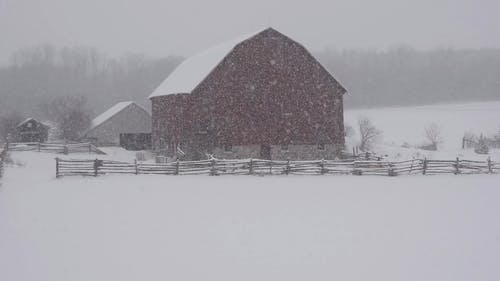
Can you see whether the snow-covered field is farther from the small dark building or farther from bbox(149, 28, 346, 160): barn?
the small dark building

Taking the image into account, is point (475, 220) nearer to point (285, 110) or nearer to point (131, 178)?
point (131, 178)

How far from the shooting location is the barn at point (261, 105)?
31594mm

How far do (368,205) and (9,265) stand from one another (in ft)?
35.1

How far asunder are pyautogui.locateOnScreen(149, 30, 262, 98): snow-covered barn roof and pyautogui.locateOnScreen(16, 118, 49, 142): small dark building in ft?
57.9

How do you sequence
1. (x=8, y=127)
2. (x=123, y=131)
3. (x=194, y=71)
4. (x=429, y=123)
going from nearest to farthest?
(x=194, y=71), (x=123, y=131), (x=8, y=127), (x=429, y=123)

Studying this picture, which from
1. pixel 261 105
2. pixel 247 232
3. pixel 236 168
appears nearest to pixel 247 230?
pixel 247 232

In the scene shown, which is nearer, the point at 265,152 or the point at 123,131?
the point at 265,152

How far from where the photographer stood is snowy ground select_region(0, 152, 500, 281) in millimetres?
10617

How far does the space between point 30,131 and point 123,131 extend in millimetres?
8898

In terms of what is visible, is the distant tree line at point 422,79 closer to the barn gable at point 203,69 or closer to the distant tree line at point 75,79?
the distant tree line at point 75,79

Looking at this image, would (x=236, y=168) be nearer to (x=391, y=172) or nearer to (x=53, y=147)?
(x=391, y=172)

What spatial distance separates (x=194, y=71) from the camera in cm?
3584

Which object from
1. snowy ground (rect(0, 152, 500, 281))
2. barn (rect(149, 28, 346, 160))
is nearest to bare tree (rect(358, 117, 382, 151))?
barn (rect(149, 28, 346, 160))

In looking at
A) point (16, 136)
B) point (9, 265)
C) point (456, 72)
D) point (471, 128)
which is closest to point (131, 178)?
point (9, 265)
